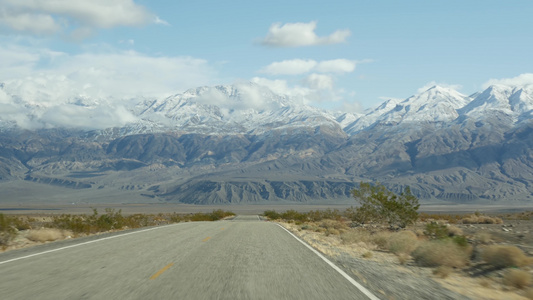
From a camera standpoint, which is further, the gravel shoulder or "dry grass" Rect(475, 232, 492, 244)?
"dry grass" Rect(475, 232, 492, 244)

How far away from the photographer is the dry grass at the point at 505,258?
41.9ft

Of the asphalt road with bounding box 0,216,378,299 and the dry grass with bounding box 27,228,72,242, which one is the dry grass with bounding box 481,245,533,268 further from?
the dry grass with bounding box 27,228,72,242

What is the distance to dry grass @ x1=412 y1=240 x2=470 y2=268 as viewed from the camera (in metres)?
14.1

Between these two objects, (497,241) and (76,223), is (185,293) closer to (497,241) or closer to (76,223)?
(497,241)

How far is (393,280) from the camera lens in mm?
11312

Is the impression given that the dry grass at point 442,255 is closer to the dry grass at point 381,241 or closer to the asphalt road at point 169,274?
the asphalt road at point 169,274

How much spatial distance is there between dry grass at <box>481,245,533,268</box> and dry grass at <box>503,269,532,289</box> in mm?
1914

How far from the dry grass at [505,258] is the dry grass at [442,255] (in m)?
0.84

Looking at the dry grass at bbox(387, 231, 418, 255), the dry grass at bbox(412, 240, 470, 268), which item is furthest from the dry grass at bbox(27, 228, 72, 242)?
the dry grass at bbox(412, 240, 470, 268)

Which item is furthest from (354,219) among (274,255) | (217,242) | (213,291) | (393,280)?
(213,291)

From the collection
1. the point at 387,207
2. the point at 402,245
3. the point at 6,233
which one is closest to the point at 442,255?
the point at 402,245

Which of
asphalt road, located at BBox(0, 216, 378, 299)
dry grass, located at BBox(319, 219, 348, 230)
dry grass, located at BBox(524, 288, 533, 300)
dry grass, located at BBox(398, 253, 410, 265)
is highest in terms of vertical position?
asphalt road, located at BBox(0, 216, 378, 299)

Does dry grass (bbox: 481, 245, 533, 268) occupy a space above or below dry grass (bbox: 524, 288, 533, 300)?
above

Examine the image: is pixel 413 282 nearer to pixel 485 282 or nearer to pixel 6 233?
pixel 485 282
